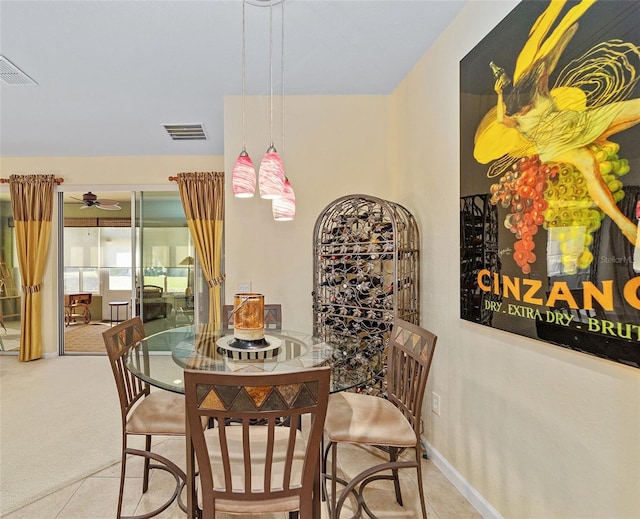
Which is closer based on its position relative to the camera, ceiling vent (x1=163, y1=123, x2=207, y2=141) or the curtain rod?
ceiling vent (x1=163, y1=123, x2=207, y2=141)

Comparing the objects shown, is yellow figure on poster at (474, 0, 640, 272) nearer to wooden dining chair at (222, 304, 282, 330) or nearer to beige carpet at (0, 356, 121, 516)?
wooden dining chair at (222, 304, 282, 330)

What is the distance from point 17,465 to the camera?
7.46ft

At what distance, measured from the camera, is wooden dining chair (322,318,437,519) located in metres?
1.58

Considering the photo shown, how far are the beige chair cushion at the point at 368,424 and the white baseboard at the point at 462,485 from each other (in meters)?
0.63

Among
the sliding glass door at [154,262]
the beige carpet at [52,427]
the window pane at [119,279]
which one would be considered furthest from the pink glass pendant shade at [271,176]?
the window pane at [119,279]

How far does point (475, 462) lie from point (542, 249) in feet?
4.10

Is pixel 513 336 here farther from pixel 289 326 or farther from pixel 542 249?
pixel 289 326

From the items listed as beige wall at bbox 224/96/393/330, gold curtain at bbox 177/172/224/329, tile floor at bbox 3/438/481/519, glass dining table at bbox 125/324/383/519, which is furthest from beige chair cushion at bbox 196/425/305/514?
gold curtain at bbox 177/172/224/329

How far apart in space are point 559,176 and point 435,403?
5.34 ft

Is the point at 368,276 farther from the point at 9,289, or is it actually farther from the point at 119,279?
the point at 119,279

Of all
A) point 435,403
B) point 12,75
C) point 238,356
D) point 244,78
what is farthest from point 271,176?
point 12,75

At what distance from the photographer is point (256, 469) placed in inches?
51.2

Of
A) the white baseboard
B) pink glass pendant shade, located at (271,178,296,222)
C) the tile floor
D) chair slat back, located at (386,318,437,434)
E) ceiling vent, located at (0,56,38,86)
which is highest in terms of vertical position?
ceiling vent, located at (0,56,38,86)

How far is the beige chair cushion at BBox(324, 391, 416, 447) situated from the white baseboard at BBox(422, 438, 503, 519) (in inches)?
24.7
